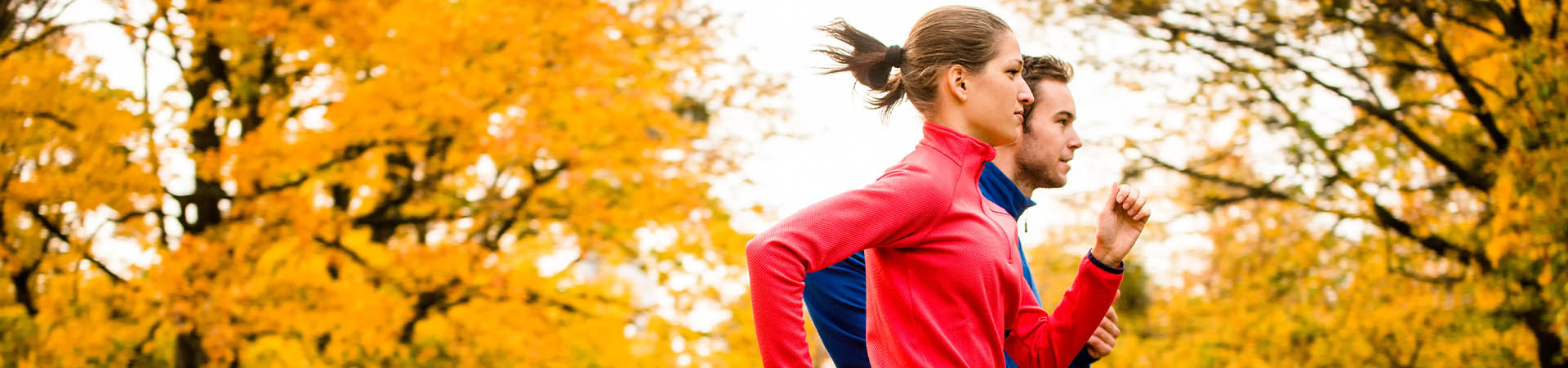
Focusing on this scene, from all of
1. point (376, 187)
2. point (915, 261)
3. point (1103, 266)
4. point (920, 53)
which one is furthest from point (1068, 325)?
point (376, 187)

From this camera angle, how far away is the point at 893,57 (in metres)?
2.20

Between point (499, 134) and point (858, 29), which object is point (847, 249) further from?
point (499, 134)

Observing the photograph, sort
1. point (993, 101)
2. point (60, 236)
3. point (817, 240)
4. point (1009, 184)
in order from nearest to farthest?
point (817, 240)
point (993, 101)
point (1009, 184)
point (60, 236)

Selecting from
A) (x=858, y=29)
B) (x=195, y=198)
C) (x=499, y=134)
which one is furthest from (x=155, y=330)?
(x=858, y=29)

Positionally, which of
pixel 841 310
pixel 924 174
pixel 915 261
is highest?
pixel 924 174

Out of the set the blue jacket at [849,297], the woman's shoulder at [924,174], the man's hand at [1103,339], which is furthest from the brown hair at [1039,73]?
the woman's shoulder at [924,174]

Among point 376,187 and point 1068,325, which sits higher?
point 1068,325

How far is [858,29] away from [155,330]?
592cm

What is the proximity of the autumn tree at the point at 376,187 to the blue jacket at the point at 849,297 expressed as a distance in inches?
159

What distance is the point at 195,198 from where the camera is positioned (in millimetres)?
6992

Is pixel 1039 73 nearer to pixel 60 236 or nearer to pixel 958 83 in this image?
pixel 958 83

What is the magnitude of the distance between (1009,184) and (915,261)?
2.24 feet

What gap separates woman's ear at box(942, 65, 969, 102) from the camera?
6.73ft

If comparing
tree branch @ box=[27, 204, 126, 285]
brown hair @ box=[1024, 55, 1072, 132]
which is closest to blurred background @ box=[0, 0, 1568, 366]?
tree branch @ box=[27, 204, 126, 285]
